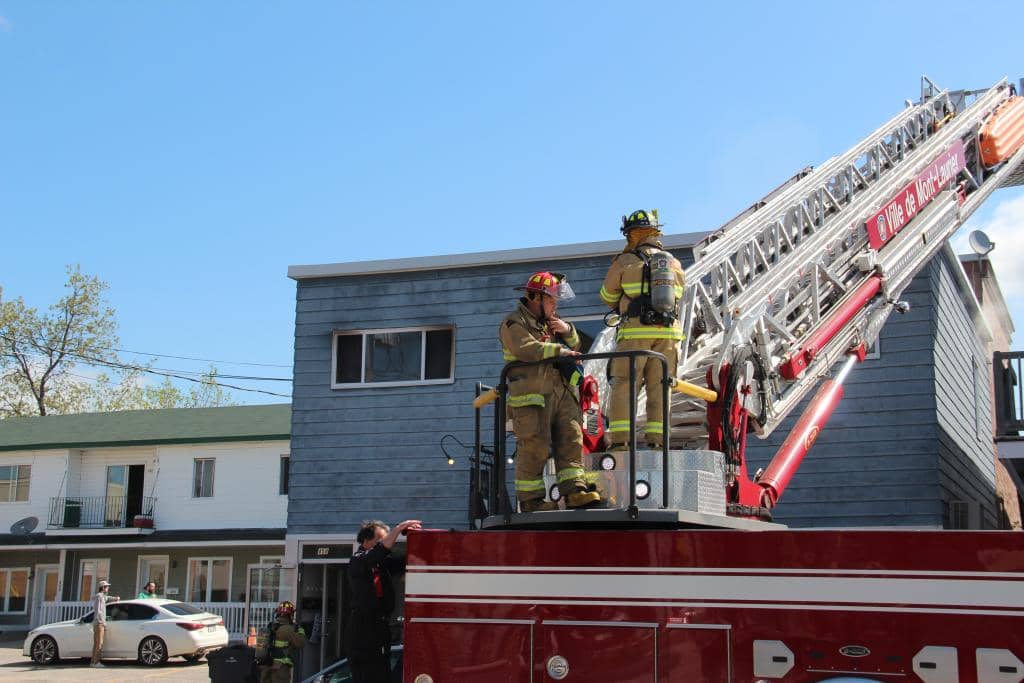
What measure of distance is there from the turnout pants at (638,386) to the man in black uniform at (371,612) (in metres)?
1.50

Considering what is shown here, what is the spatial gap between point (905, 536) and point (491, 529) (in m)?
2.13

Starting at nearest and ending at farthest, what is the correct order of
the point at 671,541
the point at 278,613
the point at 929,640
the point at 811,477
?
the point at 929,640
the point at 671,541
the point at 278,613
the point at 811,477

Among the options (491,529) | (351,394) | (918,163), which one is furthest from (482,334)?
(491,529)

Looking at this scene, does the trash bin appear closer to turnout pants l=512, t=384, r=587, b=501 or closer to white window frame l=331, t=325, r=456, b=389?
white window frame l=331, t=325, r=456, b=389

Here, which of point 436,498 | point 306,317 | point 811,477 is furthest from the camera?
point 306,317

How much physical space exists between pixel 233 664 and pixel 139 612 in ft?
35.4

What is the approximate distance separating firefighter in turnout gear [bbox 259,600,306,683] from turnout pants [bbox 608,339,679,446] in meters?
6.96

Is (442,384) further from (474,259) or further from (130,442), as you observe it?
(130,442)

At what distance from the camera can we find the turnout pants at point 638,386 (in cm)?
597

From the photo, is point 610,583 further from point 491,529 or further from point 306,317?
point 306,317

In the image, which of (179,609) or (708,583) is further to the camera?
(179,609)

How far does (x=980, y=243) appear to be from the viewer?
15586mm

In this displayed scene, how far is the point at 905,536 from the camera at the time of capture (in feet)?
15.3

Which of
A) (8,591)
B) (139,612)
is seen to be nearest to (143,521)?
(8,591)
